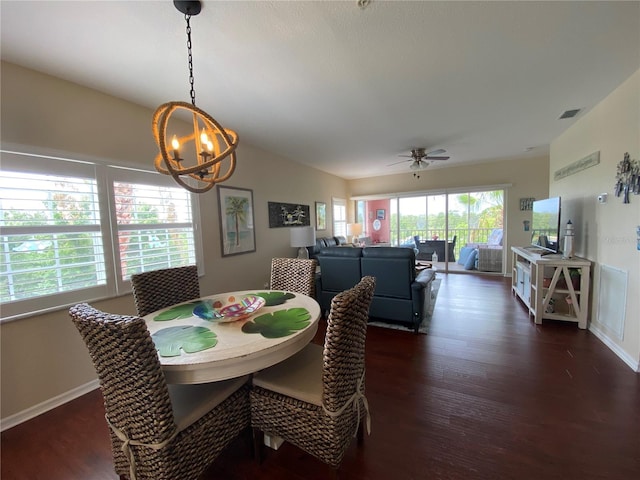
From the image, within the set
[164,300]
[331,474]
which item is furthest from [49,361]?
[331,474]

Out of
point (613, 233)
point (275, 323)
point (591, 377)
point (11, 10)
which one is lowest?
point (591, 377)

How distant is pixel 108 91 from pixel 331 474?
3.31 meters

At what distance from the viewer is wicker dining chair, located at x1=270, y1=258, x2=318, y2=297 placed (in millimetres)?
2336

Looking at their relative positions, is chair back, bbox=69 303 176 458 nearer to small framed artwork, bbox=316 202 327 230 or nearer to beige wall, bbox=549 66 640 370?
beige wall, bbox=549 66 640 370

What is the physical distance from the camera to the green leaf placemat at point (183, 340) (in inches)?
48.0

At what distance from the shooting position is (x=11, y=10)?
139 cm

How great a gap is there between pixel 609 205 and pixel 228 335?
3765 millimetres

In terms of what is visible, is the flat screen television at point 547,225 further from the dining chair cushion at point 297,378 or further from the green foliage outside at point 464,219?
the dining chair cushion at point 297,378

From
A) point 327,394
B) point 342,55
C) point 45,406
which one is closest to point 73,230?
point 45,406

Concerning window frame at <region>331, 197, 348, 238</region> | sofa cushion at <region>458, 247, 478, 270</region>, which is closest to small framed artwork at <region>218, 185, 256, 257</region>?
window frame at <region>331, 197, 348, 238</region>

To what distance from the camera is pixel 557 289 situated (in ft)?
10.0

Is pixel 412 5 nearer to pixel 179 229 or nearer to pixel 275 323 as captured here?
pixel 275 323

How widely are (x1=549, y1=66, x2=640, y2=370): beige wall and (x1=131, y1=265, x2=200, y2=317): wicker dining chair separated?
3796 mm

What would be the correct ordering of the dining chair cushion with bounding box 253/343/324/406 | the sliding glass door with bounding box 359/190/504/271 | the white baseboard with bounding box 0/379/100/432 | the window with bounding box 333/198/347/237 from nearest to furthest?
the dining chair cushion with bounding box 253/343/324/406
the white baseboard with bounding box 0/379/100/432
the sliding glass door with bounding box 359/190/504/271
the window with bounding box 333/198/347/237
